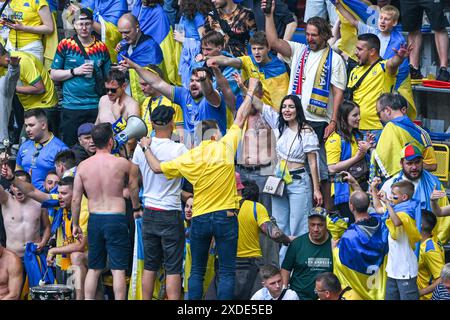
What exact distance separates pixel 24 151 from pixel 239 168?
2957 mm

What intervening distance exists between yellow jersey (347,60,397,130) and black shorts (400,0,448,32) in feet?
5.48

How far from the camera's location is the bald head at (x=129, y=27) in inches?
680

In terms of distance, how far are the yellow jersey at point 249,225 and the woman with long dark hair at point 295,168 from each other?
1.58 feet

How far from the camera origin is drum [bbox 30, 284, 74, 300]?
14.6 metres

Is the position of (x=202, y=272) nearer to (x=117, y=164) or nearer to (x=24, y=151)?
(x=117, y=164)

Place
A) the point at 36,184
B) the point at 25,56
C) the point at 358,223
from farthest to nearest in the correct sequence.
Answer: the point at 25,56 → the point at 36,184 → the point at 358,223

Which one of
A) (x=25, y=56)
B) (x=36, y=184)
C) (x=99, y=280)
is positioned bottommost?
(x=99, y=280)

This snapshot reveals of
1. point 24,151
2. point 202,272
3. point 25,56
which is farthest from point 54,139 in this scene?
point 202,272

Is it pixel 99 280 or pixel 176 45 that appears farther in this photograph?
pixel 176 45

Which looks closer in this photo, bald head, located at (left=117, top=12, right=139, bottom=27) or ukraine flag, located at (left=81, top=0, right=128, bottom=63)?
bald head, located at (left=117, top=12, right=139, bottom=27)

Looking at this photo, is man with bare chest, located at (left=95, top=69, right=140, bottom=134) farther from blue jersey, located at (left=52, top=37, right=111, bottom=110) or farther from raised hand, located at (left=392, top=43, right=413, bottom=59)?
raised hand, located at (left=392, top=43, right=413, bottom=59)

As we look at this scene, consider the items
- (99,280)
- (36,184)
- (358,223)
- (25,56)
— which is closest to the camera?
(358,223)

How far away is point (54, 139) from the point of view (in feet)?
54.6

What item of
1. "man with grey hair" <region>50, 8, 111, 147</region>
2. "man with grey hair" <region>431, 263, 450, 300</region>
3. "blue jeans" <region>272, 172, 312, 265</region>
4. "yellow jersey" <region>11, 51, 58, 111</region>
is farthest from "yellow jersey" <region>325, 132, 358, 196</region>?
"yellow jersey" <region>11, 51, 58, 111</region>
